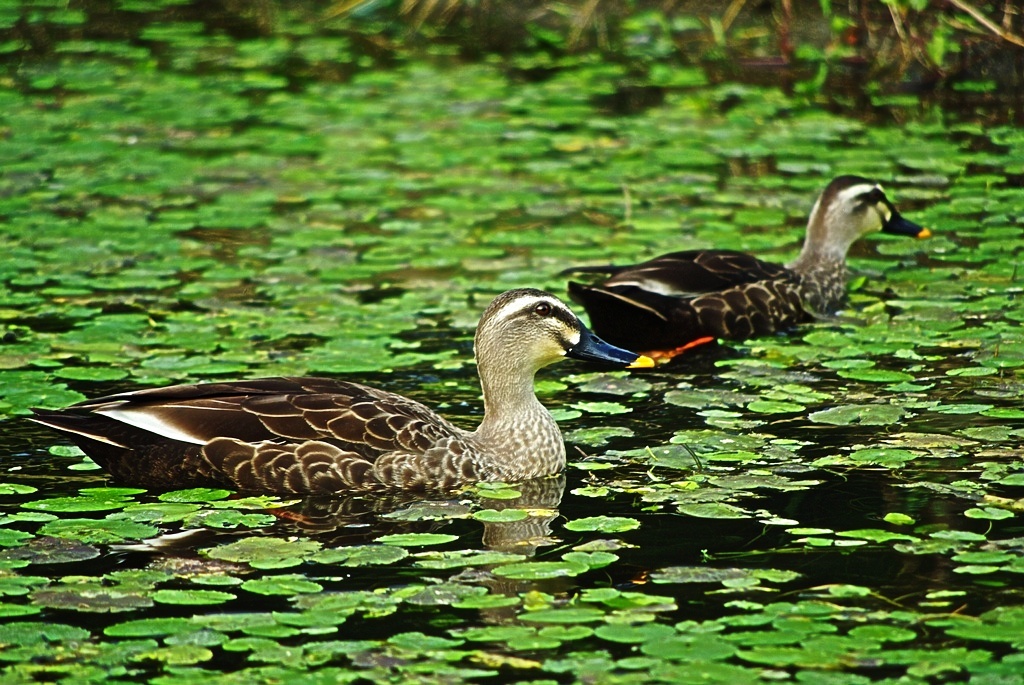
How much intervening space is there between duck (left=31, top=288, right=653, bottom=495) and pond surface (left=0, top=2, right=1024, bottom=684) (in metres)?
0.14

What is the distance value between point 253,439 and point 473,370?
7.02ft

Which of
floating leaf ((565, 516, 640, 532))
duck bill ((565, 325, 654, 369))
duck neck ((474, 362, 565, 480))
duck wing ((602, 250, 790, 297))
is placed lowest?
floating leaf ((565, 516, 640, 532))

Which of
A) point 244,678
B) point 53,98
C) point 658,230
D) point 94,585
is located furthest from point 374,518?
point 53,98

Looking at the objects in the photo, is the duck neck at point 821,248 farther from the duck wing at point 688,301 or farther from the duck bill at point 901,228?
the duck wing at point 688,301

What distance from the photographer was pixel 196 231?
39.9 feet

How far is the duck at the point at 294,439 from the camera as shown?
7527 mm

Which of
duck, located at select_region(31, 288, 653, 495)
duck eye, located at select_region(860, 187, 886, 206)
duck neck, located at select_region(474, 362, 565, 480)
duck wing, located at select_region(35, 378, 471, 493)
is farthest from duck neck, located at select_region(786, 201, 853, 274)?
duck wing, located at select_region(35, 378, 471, 493)

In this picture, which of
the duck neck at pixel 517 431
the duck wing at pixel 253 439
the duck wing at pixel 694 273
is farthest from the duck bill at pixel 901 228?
the duck wing at pixel 253 439

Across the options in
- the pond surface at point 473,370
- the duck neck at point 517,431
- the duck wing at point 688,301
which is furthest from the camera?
the duck wing at point 688,301

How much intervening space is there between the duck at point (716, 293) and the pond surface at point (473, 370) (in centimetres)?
20

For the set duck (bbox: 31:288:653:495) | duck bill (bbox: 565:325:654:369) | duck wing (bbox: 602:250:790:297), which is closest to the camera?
duck (bbox: 31:288:653:495)

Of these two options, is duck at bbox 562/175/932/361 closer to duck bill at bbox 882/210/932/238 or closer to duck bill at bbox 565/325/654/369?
duck bill at bbox 882/210/932/238

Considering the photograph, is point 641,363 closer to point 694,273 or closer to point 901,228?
point 694,273

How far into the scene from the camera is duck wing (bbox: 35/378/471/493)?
24.7ft
